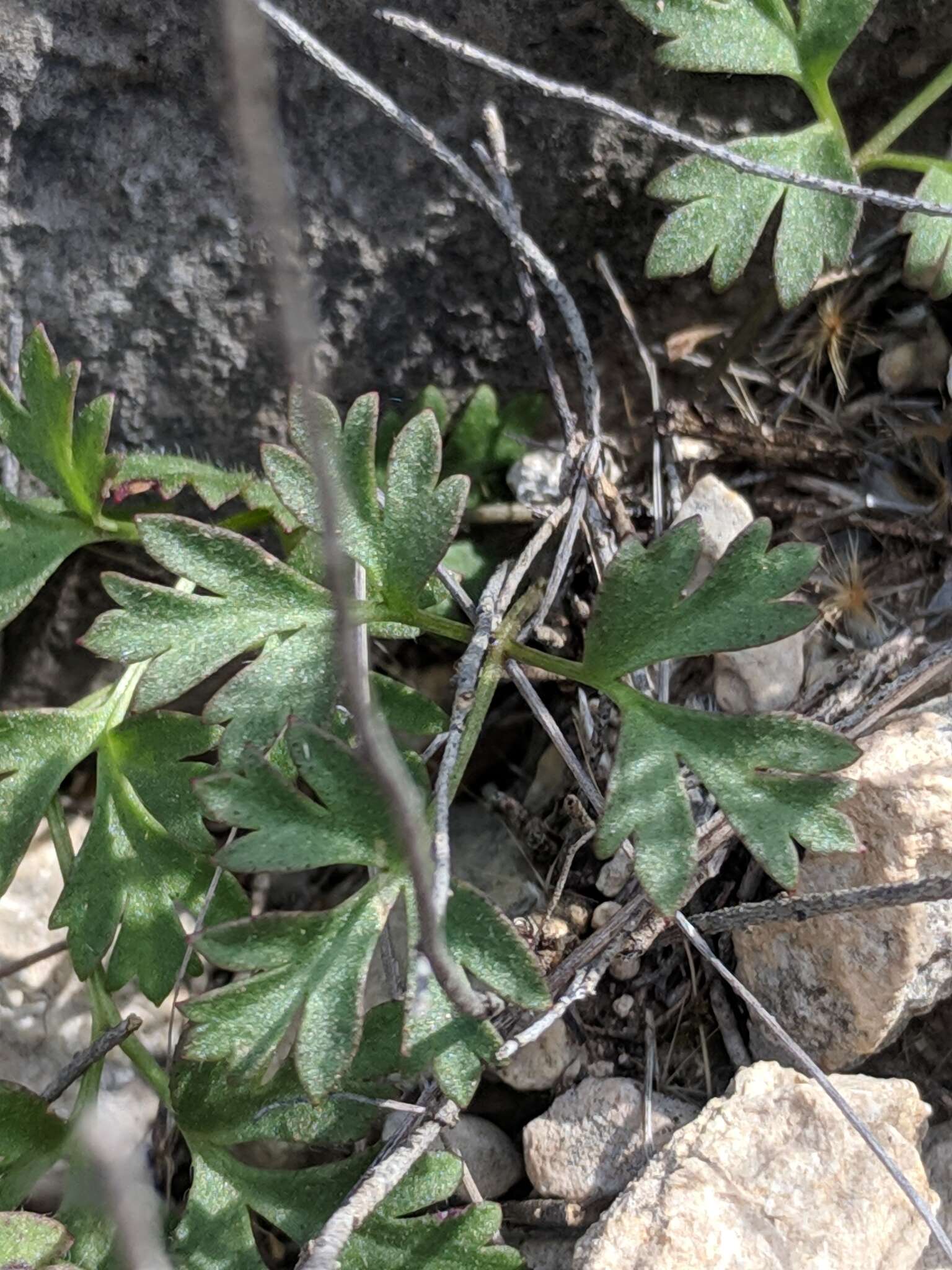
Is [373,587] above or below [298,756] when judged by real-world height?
above

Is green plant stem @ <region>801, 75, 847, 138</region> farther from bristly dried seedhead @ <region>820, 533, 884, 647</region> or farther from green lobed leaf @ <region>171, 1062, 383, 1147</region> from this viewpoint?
green lobed leaf @ <region>171, 1062, 383, 1147</region>

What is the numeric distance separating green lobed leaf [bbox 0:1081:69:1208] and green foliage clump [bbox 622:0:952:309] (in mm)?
1563

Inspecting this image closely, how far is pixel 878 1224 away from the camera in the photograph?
157 cm

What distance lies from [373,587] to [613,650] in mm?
368

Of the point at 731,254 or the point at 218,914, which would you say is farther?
the point at 731,254

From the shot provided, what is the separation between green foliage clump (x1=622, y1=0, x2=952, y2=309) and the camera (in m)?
1.86

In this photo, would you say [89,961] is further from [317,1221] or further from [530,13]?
[530,13]

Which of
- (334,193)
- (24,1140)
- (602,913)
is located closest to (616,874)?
(602,913)

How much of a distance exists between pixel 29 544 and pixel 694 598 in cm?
104

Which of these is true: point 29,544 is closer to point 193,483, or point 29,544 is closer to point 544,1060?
point 193,483

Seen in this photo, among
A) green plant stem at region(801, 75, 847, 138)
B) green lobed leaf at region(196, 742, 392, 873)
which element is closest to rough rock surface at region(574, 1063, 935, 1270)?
green lobed leaf at region(196, 742, 392, 873)

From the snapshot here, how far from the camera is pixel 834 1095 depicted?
5.18 ft

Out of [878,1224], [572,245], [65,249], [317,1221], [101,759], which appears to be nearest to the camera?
[878,1224]

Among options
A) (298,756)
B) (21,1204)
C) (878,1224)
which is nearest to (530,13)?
(298,756)
